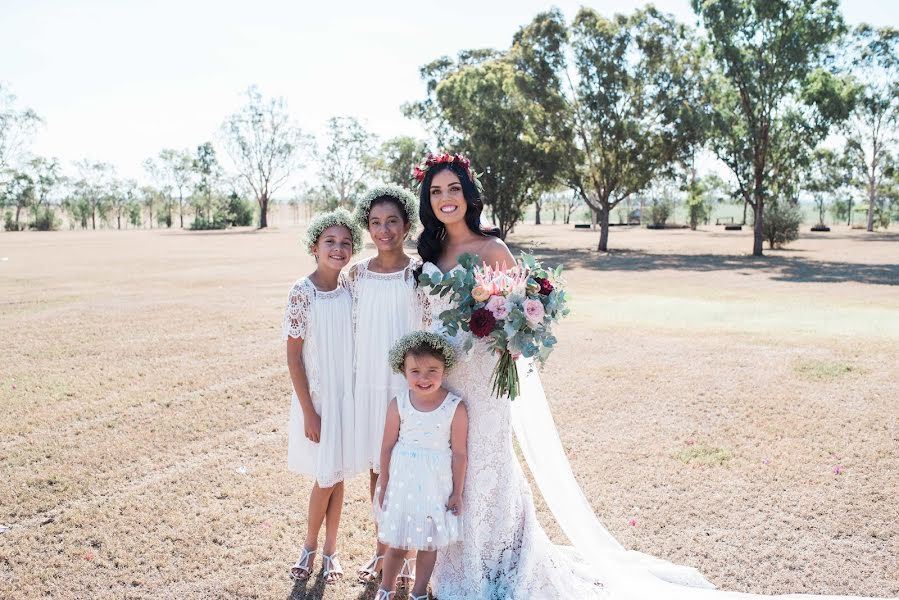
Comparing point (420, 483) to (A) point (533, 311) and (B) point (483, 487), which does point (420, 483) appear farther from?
(A) point (533, 311)

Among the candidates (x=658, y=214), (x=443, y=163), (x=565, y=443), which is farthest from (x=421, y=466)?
(x=658, y=214)

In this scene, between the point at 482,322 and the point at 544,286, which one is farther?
the point at 544,286

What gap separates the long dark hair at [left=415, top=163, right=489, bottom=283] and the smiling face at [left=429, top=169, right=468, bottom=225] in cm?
3

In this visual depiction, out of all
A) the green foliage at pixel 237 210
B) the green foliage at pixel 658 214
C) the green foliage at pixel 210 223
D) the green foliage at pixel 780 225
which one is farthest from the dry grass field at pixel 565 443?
the green foliage at pixel 237 210

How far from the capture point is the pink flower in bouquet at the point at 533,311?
315 centimetres

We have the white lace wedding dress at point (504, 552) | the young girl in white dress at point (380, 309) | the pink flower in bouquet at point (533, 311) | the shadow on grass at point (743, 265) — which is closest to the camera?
the pink flower in bouquet at point (533, 311)

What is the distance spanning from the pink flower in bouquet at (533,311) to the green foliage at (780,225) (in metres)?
36.2

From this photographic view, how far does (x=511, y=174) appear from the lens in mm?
35125

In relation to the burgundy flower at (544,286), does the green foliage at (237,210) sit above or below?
above

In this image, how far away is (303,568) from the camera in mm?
3893

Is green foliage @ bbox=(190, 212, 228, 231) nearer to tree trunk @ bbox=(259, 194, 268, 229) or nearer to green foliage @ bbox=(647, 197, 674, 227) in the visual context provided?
tree trunk @ bbox=(259, 194, 268, 229)

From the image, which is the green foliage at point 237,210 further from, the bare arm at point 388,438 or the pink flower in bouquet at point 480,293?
the pink flower in bouquet at point 480,293

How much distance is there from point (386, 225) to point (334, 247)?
352mm

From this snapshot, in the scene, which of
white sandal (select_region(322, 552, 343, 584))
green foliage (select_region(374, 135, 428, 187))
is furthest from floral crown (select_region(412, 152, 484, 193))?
green foliage (select_region(374, 135, 428, 187))
